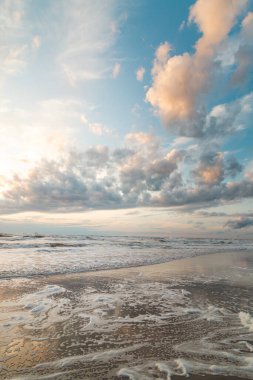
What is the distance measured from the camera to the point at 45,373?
12.8ft

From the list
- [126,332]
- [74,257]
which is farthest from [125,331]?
[74,257]

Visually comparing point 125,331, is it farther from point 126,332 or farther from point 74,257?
point 74,257

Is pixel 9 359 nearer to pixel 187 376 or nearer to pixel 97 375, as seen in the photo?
pixel 97 375

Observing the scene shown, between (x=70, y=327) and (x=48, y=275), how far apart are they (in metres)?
7.81

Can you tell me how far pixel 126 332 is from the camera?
5609mm

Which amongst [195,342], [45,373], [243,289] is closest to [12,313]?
[45,373]

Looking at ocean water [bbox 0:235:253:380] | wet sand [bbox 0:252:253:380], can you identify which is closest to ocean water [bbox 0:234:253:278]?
ocean water [bbox 0:235:253:380]

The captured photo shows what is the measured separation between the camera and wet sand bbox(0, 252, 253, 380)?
4078 millimetres

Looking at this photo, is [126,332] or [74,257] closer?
[126,332]

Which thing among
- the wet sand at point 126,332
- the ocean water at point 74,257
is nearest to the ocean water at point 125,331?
the wet sand at point 126,332

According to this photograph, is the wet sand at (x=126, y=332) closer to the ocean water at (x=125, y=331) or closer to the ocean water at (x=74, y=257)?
the ocean water at (x=125, y=331)

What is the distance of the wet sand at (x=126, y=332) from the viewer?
4078mm

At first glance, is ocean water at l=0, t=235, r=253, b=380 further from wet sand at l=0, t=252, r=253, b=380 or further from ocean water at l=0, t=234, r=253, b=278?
ocean water at l=0, t=234, r=253, b=278

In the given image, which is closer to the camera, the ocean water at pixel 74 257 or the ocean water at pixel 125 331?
the ocean water at pixel 125 331
